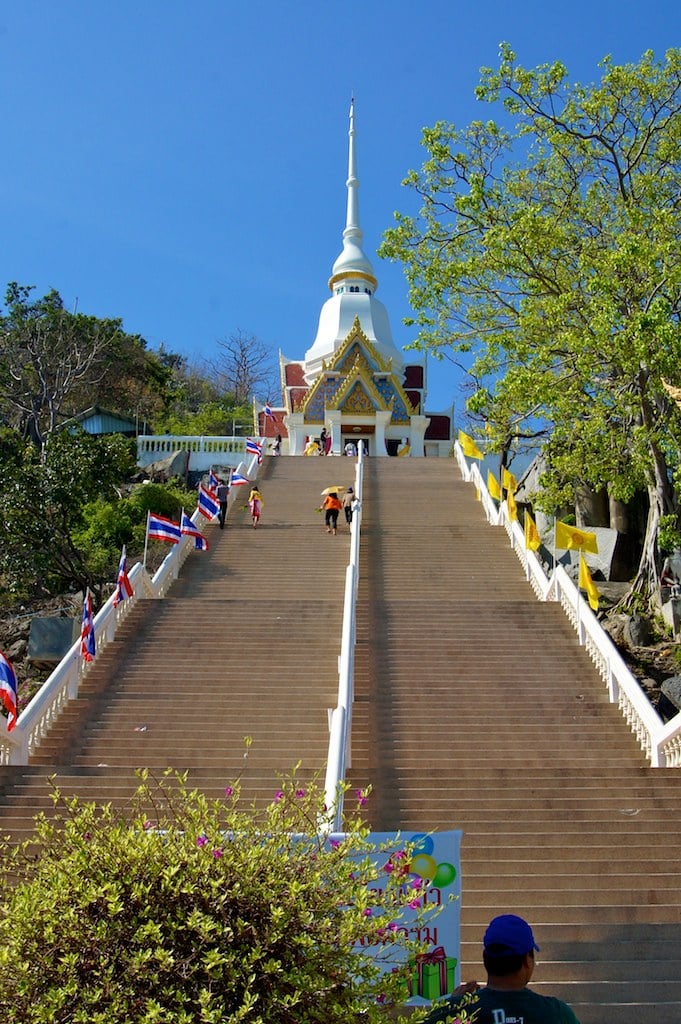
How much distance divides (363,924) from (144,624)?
1172 centimetres

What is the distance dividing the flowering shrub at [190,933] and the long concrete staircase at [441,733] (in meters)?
3.34

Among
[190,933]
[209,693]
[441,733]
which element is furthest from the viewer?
[209,693]

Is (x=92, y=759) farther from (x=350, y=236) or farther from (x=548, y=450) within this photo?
(x=350, y=236)

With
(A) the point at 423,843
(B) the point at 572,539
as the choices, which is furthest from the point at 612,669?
(A) the point at 423,843

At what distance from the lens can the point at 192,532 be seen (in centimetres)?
1872

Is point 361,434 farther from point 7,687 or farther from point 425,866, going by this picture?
point 425,866

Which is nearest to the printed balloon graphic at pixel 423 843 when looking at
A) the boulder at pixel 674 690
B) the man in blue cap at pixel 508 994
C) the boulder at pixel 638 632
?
the man in blue cap at pixel 508 994

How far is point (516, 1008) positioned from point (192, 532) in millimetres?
16021

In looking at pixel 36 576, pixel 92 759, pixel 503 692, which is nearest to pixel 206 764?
pixel 92 759

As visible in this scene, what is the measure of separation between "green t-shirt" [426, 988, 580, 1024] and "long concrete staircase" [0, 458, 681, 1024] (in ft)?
10.7

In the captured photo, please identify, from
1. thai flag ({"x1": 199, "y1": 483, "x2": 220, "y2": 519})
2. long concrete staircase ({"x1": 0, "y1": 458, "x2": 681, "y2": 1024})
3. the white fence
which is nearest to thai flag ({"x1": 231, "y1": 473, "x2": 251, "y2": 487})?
thai flag ({"x1": 199, "y1": 483, "x2": 220, "y2": 519})

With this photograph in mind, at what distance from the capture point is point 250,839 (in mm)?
3699

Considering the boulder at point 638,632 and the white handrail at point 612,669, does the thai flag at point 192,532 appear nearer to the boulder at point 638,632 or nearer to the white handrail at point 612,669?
the white handrail at point 612,669

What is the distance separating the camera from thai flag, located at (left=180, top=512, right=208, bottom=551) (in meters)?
18.7
